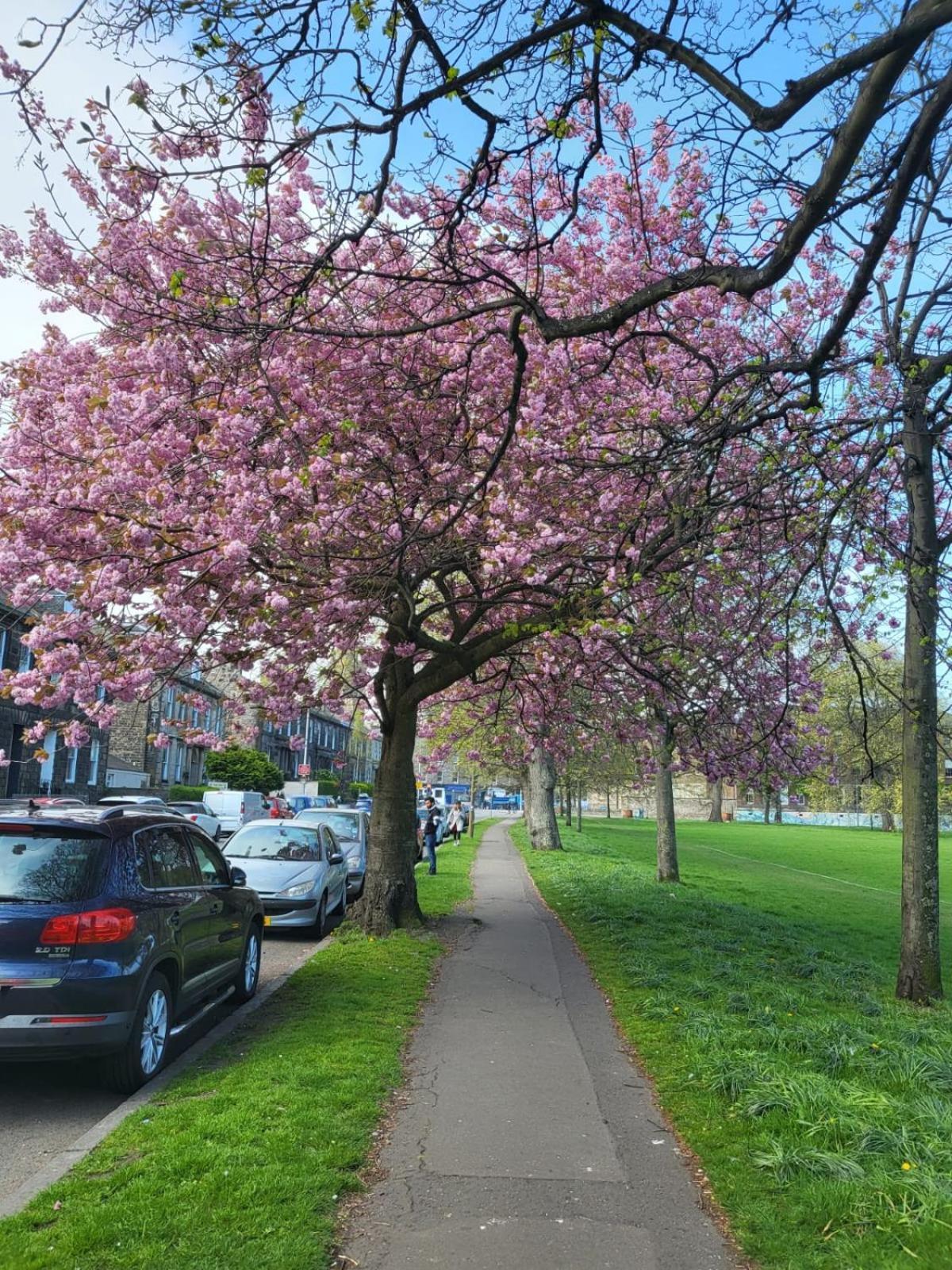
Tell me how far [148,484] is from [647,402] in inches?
193

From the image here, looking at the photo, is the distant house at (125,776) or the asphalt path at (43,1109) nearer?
the asphalt path at (43,1109)

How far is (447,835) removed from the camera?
3884 cm

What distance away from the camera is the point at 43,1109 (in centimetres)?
546

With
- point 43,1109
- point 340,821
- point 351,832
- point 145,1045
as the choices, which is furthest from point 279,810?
point 43,1109

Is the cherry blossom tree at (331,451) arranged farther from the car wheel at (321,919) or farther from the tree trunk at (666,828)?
the tree trunk at (666,828)

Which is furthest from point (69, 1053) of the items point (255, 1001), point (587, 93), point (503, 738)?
point (503, 738)

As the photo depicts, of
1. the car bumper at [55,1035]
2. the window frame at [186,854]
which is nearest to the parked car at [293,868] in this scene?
the window frame at [186,854]

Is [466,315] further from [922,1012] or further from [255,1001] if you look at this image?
[922,1012]

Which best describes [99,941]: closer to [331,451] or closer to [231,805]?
[331,451]

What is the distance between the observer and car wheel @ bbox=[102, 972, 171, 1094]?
5.59 metres

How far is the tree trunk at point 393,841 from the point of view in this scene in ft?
39.9

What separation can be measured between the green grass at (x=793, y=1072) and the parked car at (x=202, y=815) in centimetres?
1510

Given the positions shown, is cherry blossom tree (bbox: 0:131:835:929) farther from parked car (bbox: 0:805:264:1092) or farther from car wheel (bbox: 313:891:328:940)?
car wheel (bbox: 313:891:328:940)

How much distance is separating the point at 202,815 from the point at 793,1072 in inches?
1028
